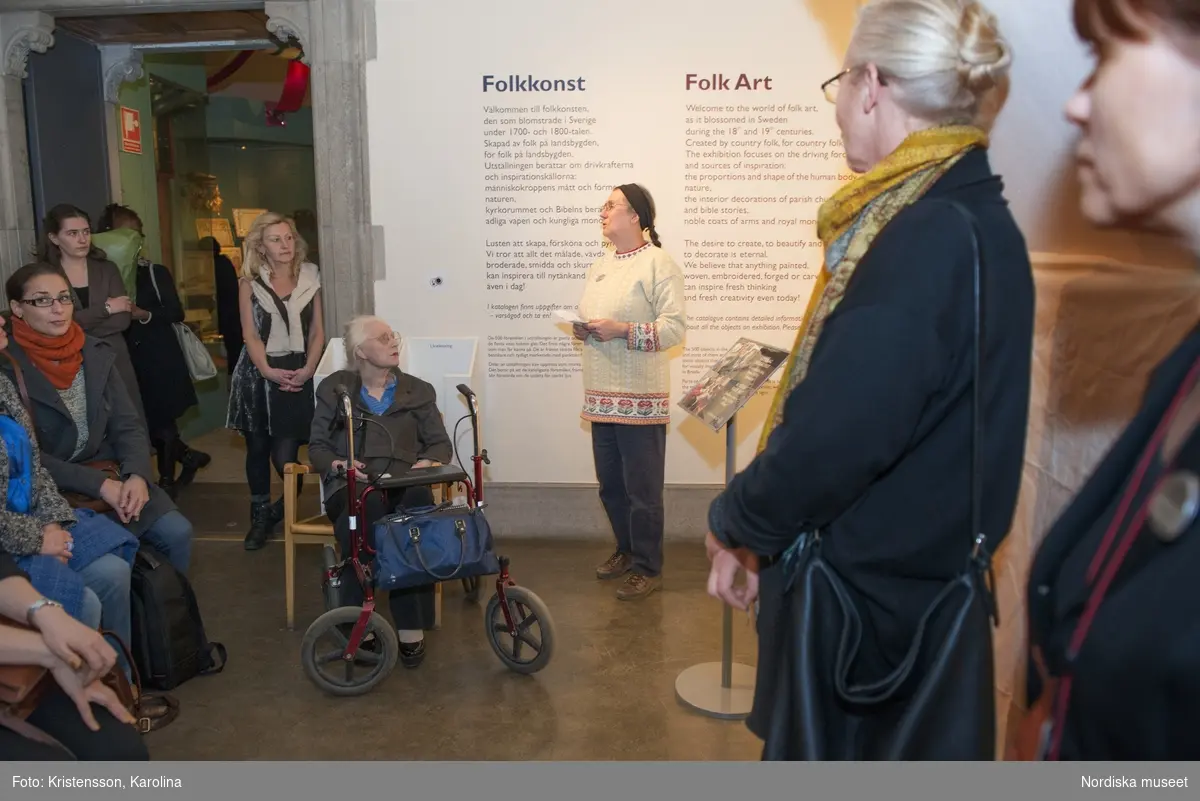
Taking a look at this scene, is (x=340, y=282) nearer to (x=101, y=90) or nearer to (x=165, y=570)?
(x=165, y=570)

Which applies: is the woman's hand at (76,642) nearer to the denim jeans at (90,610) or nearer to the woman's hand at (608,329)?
the denim jeans at (90,610)

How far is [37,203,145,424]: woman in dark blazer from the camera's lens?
4.88m

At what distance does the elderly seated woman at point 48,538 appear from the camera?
2.68 m

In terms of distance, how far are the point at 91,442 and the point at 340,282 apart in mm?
1771

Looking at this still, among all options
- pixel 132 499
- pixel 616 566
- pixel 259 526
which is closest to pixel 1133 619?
pixel 132 499

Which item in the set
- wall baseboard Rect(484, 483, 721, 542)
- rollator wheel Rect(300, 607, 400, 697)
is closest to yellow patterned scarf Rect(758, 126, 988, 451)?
rollator wheel Rect(300, 607, 400, 697)

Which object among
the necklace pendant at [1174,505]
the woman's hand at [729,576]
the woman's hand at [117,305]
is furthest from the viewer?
the woman's hand at [117,305]

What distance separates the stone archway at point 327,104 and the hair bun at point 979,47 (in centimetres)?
397

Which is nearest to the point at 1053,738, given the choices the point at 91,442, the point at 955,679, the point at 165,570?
the point at 955,679

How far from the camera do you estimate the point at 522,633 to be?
3.39m

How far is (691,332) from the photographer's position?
4852mm

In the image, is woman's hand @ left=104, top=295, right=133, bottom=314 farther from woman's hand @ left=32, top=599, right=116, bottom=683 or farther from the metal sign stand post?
the metal sign stand post

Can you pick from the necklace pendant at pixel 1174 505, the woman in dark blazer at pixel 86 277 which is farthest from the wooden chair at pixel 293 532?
the necklace pendant at pixel 1174 505

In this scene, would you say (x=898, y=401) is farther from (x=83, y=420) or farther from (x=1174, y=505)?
(x=83, y=420)
